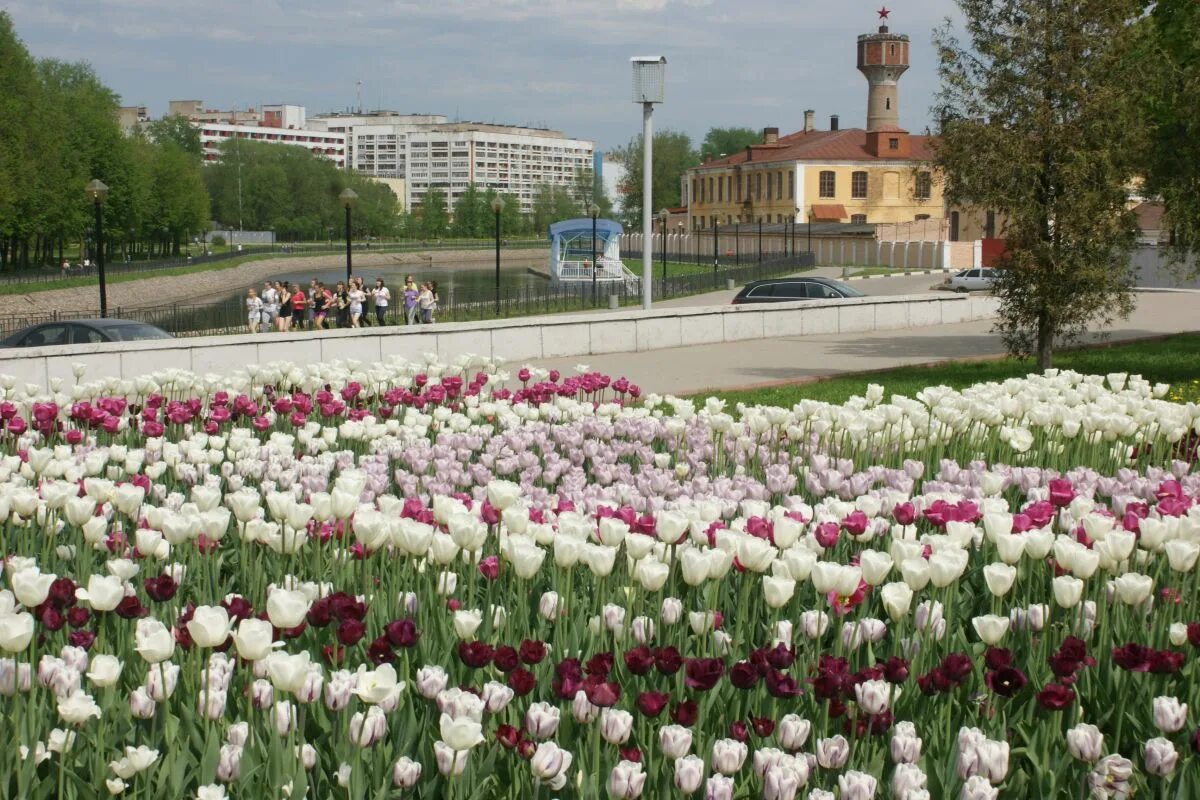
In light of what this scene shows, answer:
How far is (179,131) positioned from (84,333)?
370 feet

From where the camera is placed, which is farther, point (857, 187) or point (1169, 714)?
point (857, 187)

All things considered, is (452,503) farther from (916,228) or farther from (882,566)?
(916,228)

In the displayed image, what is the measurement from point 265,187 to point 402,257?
1818 centimetres

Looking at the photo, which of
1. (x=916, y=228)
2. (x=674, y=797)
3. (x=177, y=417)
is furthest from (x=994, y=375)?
(x=916, y=228)

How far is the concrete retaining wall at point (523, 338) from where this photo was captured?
51.7 ft

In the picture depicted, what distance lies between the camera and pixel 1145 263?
48625 millimetres

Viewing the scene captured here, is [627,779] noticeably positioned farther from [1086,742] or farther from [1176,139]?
[1176,139]

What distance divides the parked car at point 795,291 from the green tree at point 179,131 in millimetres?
97870

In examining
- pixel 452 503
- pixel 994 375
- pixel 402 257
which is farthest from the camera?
pixel 402 257

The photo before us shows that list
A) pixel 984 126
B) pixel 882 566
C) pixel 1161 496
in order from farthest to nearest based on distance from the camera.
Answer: pixel 984 126
pixel 1161 496
pixel 882 566

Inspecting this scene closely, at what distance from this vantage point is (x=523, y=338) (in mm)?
21000

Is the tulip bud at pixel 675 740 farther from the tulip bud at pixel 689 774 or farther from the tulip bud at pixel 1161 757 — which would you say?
the tulip bud at pixel 1161 757

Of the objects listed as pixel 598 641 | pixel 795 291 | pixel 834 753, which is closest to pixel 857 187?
pixel 795 291

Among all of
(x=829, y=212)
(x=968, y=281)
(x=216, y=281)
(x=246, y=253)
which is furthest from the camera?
(x=246, y=253)
